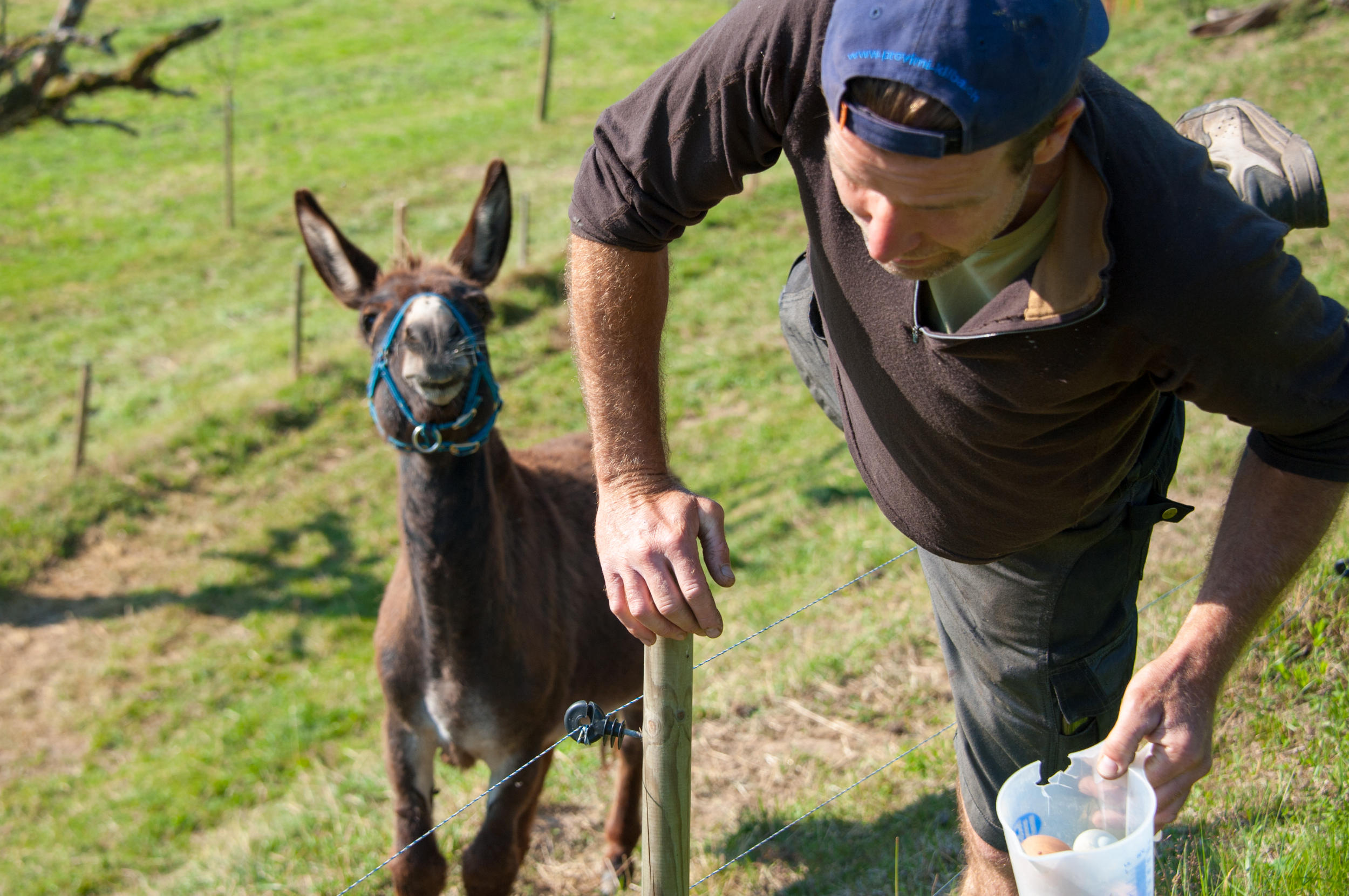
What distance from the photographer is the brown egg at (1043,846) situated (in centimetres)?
202

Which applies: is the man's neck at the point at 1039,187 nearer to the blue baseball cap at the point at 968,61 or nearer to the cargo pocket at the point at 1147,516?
the blue baseball cap at the point at 968,61

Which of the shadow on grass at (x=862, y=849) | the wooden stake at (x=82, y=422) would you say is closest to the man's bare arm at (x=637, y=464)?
the shadow on grass at (x=862, y=849)

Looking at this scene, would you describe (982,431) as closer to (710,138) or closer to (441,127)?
(710,138)

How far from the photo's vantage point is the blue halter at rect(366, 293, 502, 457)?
3.82 m

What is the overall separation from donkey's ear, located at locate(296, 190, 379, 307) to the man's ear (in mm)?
3183

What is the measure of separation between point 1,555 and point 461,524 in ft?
22.9

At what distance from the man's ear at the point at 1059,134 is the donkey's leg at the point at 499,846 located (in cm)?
284

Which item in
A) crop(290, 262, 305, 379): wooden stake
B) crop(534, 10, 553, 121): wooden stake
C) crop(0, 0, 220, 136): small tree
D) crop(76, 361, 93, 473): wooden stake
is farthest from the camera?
crop(534, 10, 553, 121): wooden stake

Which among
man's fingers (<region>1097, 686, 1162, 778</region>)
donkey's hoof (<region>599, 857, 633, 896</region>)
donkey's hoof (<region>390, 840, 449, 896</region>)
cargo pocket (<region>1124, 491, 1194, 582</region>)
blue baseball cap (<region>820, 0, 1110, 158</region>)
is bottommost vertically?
donkey's hoof (<region>599, 857, 633, 896</region>)

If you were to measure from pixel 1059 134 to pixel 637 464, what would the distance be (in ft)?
3.64

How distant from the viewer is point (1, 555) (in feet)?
29.1

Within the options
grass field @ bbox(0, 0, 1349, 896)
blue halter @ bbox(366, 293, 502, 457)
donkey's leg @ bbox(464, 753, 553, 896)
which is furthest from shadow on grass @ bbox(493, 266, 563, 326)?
donkey's leg @ bbox(464, 753, 553, 896)

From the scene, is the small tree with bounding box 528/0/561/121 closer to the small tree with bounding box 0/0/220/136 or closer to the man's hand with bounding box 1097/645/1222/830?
the small tree with bounding box 0/0/220/136

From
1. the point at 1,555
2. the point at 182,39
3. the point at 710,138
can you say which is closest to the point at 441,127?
the point at 182,39
